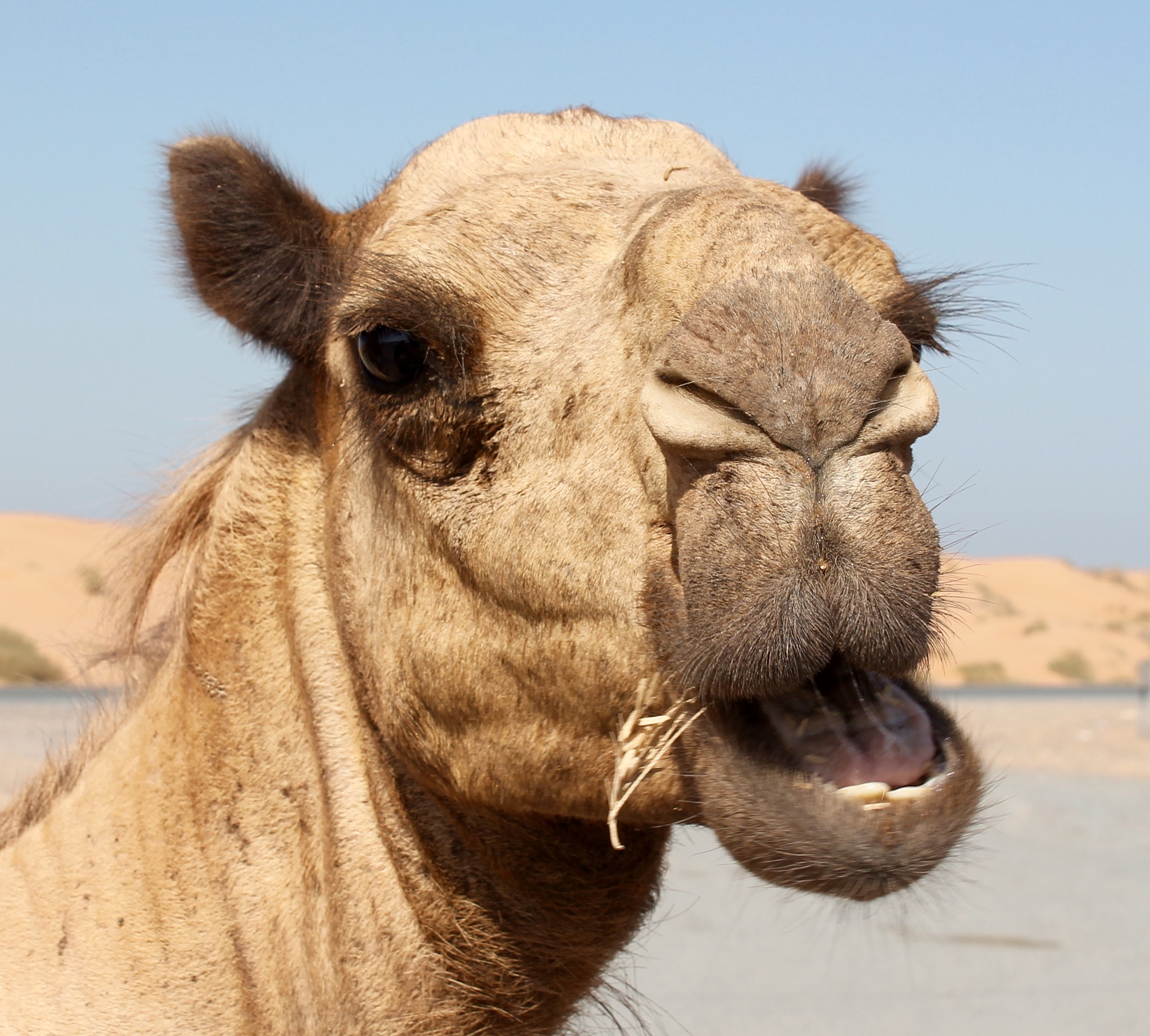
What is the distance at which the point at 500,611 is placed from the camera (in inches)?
104

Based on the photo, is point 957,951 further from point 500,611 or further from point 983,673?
point 983,673

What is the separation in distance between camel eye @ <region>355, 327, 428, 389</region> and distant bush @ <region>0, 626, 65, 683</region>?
24.3 metres

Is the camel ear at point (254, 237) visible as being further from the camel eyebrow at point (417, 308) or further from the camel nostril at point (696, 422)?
the camel nostril at point (696, 422)

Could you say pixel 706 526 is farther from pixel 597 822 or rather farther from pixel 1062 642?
pixel 1062 642

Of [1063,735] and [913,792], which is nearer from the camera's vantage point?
[913,792]

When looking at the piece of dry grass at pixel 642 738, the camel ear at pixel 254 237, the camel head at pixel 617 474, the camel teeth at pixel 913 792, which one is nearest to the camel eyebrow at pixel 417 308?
the camel head at pixel 617 474

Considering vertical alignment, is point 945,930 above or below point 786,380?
below

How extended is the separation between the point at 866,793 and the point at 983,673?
44359 mm

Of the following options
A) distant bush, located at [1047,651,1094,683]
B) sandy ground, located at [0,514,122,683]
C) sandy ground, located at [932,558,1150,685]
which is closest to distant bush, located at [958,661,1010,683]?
sandy ground, located at [932,558,1150,685]

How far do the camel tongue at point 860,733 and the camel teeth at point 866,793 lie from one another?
0.05 feet

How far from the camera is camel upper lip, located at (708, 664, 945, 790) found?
7.00 feet

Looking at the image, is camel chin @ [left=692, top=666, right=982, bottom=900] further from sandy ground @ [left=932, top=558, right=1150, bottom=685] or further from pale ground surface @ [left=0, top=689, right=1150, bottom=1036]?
sandy ground @ [left=932, top=558, right=1150, bottom=685]

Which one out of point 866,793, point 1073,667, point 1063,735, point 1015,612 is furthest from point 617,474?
point 1015,612

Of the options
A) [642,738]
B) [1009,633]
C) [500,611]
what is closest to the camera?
[642,738]
